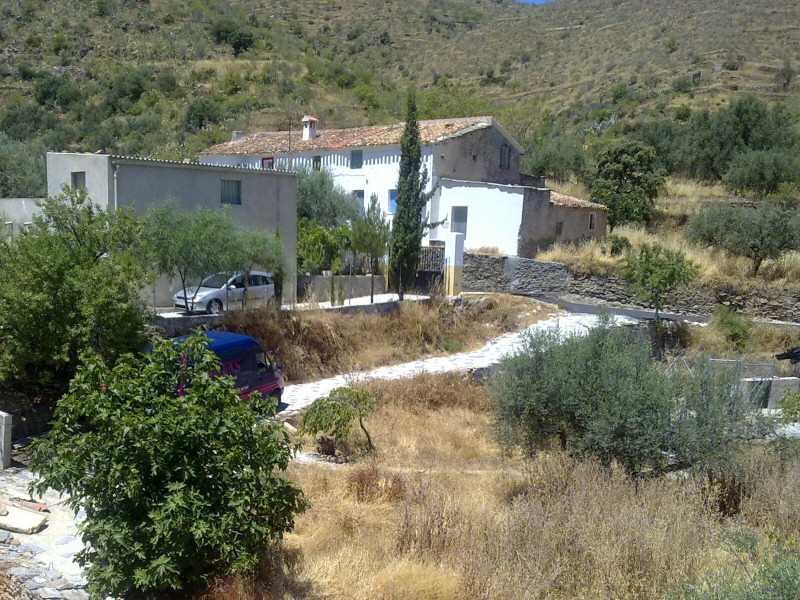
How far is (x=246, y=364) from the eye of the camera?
15.9 m

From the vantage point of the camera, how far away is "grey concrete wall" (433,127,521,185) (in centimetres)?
3362

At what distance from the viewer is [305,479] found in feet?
38.1

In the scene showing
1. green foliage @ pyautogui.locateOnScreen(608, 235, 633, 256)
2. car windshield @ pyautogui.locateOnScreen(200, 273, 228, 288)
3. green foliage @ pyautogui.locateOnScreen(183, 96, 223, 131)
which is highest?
green foliage @ pyautogui.locateOnScreen(183, 96, 223, 131)

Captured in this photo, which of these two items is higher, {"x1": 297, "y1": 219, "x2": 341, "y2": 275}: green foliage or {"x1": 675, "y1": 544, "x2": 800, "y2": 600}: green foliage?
{"x1": 297, "y1": 219, "x2": 341, "y2": 275}: green foliage

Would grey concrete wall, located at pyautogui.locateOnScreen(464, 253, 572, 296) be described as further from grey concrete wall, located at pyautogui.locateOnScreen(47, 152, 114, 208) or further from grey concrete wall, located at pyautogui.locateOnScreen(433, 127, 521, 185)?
grey concrete wall, located at pyautogui.locateOnScreen(47, 152, 114, 208)

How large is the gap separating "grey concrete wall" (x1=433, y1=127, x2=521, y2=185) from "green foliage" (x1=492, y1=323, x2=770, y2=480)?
22239 millimetres

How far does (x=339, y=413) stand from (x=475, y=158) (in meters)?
23.3

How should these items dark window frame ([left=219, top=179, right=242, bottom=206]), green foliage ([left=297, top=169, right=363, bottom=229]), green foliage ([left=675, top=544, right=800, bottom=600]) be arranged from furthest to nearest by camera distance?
1. green foliage ([left=297, top=169, right=363, bottom=229])
2. dark window frame ([left=219, top=179, right=242, bottom=206])
3. green foliage ([left=675, top=544, right=800, bottom=600])

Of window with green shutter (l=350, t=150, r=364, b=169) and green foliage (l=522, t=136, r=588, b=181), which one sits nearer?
window with green shutter (l=350, t=150, r=364, b=169)

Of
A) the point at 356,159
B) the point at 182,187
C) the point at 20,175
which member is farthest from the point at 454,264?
the point at 20,175

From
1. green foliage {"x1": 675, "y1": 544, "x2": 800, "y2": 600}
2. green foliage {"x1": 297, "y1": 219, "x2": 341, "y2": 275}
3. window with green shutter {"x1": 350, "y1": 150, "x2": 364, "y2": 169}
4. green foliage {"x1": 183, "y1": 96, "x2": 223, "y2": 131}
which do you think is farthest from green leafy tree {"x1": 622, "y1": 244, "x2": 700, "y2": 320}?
green foliage {"x1": 183, "y1": 96, "x2": 223, "y2": 131}

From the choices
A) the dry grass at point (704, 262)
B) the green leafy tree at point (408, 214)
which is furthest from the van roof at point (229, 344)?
the dry grass at point (704, 262)

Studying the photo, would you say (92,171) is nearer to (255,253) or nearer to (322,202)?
(255,253)

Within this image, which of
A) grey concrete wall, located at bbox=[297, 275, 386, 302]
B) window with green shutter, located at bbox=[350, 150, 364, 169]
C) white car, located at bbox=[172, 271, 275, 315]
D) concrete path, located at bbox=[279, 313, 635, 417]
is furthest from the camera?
window with green shutter, located at bbox=[350, 150, 364, 169]
